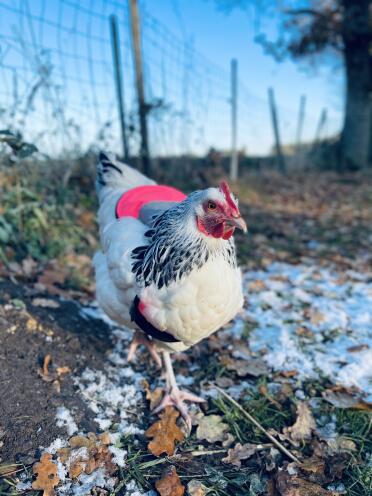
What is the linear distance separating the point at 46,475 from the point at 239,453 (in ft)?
2.72

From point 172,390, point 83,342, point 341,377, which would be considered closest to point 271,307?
point 341,377

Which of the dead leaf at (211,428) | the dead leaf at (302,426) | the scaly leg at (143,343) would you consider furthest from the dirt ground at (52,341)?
the dead leaf at (302,426)

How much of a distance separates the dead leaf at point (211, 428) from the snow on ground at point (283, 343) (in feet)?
0.59

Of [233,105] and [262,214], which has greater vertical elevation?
[233,105]

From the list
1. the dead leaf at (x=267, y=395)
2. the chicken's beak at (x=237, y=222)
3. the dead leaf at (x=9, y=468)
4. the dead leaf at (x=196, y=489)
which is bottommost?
the dead leaf at (x=267, y=395)

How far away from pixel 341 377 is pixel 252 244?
8.11 feet

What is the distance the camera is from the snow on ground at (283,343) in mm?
1809

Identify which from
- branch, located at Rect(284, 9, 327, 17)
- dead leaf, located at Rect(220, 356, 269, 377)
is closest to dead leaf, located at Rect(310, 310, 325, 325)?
dead leaf, located at Rect(220, 356, 269, 377)

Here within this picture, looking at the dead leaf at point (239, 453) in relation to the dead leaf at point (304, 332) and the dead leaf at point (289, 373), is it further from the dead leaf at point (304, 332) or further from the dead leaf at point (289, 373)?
the dead leaf at point (304, 332)

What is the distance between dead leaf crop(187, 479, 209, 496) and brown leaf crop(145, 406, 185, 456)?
19 cm

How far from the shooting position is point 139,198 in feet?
7.25

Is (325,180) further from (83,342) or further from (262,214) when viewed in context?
(83,342)

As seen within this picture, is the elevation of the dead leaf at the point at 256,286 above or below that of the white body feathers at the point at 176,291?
below

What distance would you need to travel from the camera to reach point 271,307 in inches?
118
